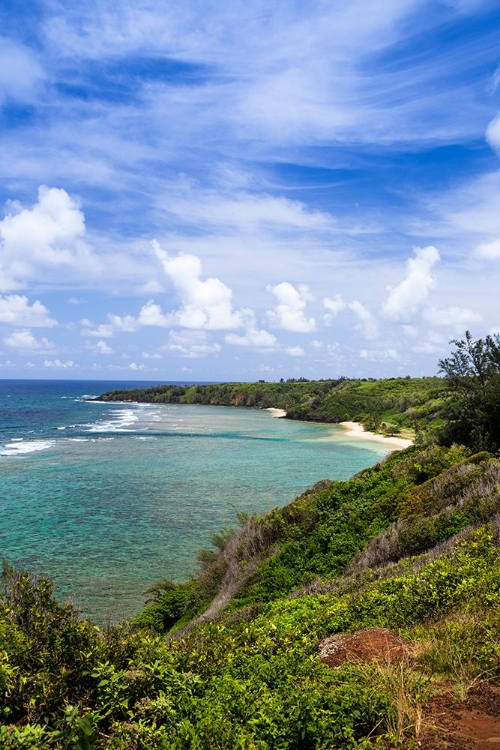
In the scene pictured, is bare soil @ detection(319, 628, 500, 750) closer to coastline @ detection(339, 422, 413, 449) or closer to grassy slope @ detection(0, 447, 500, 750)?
grassy slope @ detection(0, 447, 500, 750)

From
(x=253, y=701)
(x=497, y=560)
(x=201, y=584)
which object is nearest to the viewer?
(x=253, y=701)

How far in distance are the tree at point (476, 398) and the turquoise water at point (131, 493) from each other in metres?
12.7

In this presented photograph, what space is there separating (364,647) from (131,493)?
3065cm

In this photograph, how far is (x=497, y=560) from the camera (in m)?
8.95

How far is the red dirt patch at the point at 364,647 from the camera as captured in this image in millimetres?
6324

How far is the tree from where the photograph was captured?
2270cm

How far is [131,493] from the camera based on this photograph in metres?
35.2

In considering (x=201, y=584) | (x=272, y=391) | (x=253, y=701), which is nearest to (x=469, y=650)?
(x=253, y=701)

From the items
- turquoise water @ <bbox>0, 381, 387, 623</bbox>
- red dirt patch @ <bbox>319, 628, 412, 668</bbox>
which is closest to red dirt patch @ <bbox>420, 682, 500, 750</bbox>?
red dirt patch @ <bbox>319, 628, 412, 668</bbox>

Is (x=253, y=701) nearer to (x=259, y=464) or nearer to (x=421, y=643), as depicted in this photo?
(x=421, y=643)

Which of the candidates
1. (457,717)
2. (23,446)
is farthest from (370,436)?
(457,717)

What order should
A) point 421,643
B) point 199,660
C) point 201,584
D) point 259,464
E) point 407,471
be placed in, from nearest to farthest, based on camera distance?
1. point 199,660
2. point 421,643
3. point 201,584
4. point 407,471
5. point 259,464

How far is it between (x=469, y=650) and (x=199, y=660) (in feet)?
10.7

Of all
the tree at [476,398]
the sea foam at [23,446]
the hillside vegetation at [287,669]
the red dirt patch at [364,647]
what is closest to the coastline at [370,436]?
the tree at [476,398]
